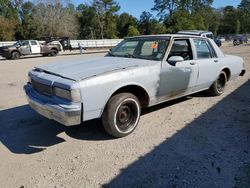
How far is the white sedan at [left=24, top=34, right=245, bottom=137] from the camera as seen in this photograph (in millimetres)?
3781

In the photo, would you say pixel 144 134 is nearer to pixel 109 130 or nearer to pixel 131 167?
pixel 109 130

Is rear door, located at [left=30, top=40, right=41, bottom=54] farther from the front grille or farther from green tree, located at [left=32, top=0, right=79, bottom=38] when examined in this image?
green tree, located at [left=32, top=0, right=79, bottom=38]

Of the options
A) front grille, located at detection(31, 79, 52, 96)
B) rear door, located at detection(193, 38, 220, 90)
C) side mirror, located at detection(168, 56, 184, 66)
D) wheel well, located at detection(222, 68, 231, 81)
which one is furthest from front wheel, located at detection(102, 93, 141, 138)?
wheel well, located at detection(222, 68, 231, 81)

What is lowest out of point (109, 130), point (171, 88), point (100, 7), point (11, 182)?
point (11, 182)

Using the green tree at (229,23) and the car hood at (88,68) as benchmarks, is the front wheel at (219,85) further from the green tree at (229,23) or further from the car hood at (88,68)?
the green tree at (229,23)

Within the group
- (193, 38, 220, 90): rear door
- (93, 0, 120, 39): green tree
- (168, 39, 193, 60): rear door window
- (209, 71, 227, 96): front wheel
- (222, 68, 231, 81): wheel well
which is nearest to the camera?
(168, 39, 193, 60): rear door window

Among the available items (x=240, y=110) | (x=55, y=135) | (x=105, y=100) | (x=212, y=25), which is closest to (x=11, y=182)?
(x=55, y=135)

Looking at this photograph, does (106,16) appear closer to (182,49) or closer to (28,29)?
(28,29)

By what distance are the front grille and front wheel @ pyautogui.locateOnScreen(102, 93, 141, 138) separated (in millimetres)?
906

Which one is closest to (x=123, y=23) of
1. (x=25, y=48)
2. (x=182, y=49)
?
(x=25, y=48)

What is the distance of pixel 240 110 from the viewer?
18.4 ft

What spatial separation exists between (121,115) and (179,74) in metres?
1.53

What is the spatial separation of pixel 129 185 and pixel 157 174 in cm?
41

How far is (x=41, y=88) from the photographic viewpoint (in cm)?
424
